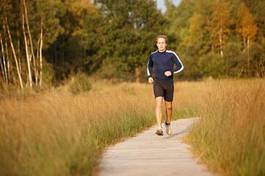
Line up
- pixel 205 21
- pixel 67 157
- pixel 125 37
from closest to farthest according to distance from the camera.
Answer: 1. pixel 67 157
2. pixel 125 37
3. pixel 205 21

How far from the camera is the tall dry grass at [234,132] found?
727 cm

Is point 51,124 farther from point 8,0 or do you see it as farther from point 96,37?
point 96,37

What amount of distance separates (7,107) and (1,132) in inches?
64.7

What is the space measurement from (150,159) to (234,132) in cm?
146

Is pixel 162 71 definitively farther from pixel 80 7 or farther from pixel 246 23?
pixel 80 7

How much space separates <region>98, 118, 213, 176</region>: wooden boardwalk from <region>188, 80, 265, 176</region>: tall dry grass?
27 centimetres

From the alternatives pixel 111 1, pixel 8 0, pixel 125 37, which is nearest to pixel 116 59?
pixel 125 37

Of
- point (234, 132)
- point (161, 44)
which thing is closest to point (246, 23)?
point (161, 44)

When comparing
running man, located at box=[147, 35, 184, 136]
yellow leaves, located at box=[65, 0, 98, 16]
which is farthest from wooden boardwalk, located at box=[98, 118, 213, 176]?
yellow leaves, located at box=[65, 0, 98, 16]

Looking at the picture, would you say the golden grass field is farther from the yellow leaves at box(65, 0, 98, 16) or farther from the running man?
the yellow leaves at box(65, 0, 98, 16)

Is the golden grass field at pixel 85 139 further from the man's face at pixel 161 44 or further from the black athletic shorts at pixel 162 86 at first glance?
the man's face at pixel 161 44

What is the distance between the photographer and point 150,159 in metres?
9.13

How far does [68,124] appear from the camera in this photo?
8.33 meters

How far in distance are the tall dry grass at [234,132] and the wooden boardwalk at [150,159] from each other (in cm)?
27
